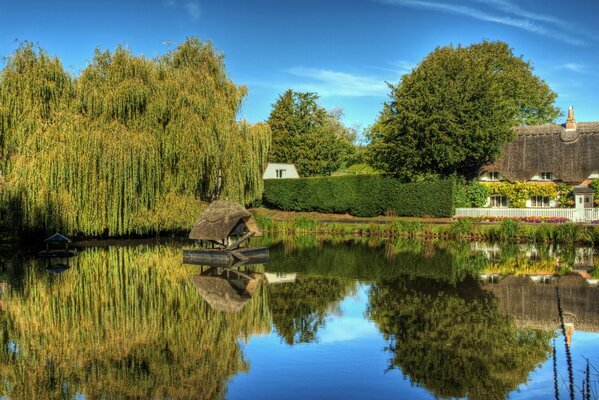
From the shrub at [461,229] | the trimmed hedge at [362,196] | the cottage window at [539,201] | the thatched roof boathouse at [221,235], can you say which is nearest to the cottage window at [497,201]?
the cottage window at [539,201]

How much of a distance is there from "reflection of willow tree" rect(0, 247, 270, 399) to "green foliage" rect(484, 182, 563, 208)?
107 ft

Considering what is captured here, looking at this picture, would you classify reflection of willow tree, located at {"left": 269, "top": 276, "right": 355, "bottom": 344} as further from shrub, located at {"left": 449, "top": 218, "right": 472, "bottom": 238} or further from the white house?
the white house

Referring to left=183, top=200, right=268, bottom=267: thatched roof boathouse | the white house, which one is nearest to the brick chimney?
the white house

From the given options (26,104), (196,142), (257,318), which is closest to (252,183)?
(196,142)

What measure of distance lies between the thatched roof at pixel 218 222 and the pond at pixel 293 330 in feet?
5.85

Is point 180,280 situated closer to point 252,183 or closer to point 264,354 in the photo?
point 264,354

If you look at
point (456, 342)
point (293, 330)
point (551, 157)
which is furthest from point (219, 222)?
point (551, 157)

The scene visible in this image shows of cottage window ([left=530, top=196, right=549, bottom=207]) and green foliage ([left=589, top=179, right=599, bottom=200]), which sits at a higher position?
green foliage ([left=589, top=179, right=599, bottom=200])

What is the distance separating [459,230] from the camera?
34.9 metres

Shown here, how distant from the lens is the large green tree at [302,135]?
67.9 metres

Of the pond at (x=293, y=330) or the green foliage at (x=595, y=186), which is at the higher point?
the green foliage at (x=595, y=186)

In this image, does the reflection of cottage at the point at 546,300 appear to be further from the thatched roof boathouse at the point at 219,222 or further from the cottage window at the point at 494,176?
the cottage window at the point at 494,176

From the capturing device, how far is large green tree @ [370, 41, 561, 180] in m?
42.6

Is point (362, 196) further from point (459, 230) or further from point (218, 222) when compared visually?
point (218, 222)
